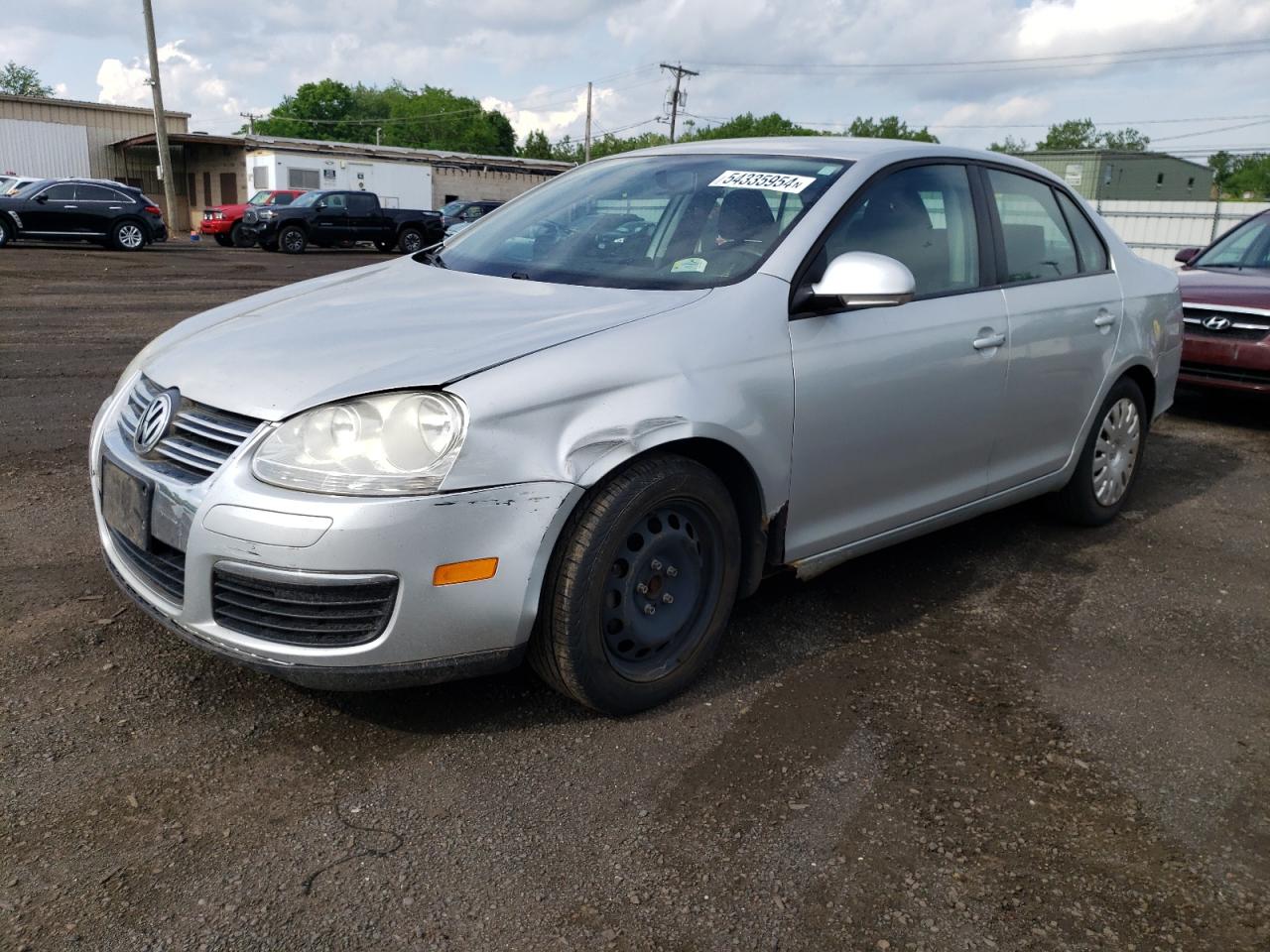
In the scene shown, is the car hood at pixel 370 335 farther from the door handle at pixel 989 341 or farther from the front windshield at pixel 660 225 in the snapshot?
the door handle at pixel 989 341

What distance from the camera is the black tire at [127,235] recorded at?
76.4ft

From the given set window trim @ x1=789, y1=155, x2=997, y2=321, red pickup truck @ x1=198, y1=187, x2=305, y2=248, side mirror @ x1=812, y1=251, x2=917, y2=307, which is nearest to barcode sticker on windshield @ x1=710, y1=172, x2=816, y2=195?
window trim @ x1=789, y1=155, x2=997, y2=321

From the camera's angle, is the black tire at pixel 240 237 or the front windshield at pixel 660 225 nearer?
the front windshield at pixel 660 225

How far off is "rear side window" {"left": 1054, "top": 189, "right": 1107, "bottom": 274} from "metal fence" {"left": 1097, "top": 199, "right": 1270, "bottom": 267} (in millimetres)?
17386

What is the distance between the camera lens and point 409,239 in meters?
28.0

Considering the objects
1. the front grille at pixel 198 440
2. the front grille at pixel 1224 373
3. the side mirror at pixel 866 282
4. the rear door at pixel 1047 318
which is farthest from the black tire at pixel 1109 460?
the front grille at pixel 198 440

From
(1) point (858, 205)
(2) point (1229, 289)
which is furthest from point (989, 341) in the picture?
(2) point (1229, 289)

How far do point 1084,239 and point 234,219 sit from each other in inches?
1075

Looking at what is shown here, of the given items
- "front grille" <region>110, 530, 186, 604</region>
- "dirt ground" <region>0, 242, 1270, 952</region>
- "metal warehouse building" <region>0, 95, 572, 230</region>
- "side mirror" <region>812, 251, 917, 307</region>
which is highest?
"metal warehouse building" <region>0, 95, 572, 230</region>

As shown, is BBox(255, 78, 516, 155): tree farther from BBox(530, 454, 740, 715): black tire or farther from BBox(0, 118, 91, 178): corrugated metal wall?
BBox(530, 454, 740, 715): black tire

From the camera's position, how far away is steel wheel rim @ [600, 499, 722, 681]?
2.88 m

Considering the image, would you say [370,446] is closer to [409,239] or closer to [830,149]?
[830,149]

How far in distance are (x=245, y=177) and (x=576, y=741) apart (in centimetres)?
4410

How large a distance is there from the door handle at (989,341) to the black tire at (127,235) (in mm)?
23387
